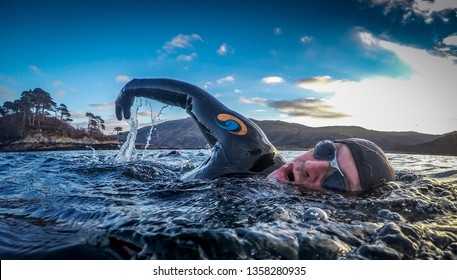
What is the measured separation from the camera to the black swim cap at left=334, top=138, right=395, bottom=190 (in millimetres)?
1933

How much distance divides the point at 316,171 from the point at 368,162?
32 cm

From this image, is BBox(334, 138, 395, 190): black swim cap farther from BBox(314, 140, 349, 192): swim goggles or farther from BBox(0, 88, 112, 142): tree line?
BBox(0, 88, 112, 142): tree line

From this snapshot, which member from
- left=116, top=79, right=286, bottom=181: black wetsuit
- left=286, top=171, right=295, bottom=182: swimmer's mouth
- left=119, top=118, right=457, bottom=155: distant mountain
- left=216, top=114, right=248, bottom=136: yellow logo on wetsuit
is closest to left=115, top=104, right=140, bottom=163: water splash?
left=119, top=118, right=457, bottom=155: distant mountain

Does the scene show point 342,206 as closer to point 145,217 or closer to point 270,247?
point 270,247

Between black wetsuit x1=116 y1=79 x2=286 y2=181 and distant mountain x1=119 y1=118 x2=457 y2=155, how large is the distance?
11.9 inches

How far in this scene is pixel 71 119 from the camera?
259cm

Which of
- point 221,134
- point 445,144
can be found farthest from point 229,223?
point 445,144

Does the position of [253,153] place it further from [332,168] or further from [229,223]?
[229,223]

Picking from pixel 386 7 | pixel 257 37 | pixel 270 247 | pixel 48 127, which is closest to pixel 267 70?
pixel 257 37

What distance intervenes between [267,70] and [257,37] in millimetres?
239

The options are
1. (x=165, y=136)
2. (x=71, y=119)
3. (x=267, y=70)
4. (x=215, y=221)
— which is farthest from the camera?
(x=165, y=136)

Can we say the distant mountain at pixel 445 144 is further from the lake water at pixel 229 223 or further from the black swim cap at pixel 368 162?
the black swim cap at pixel 368 162

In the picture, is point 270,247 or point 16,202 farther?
point 16,202
